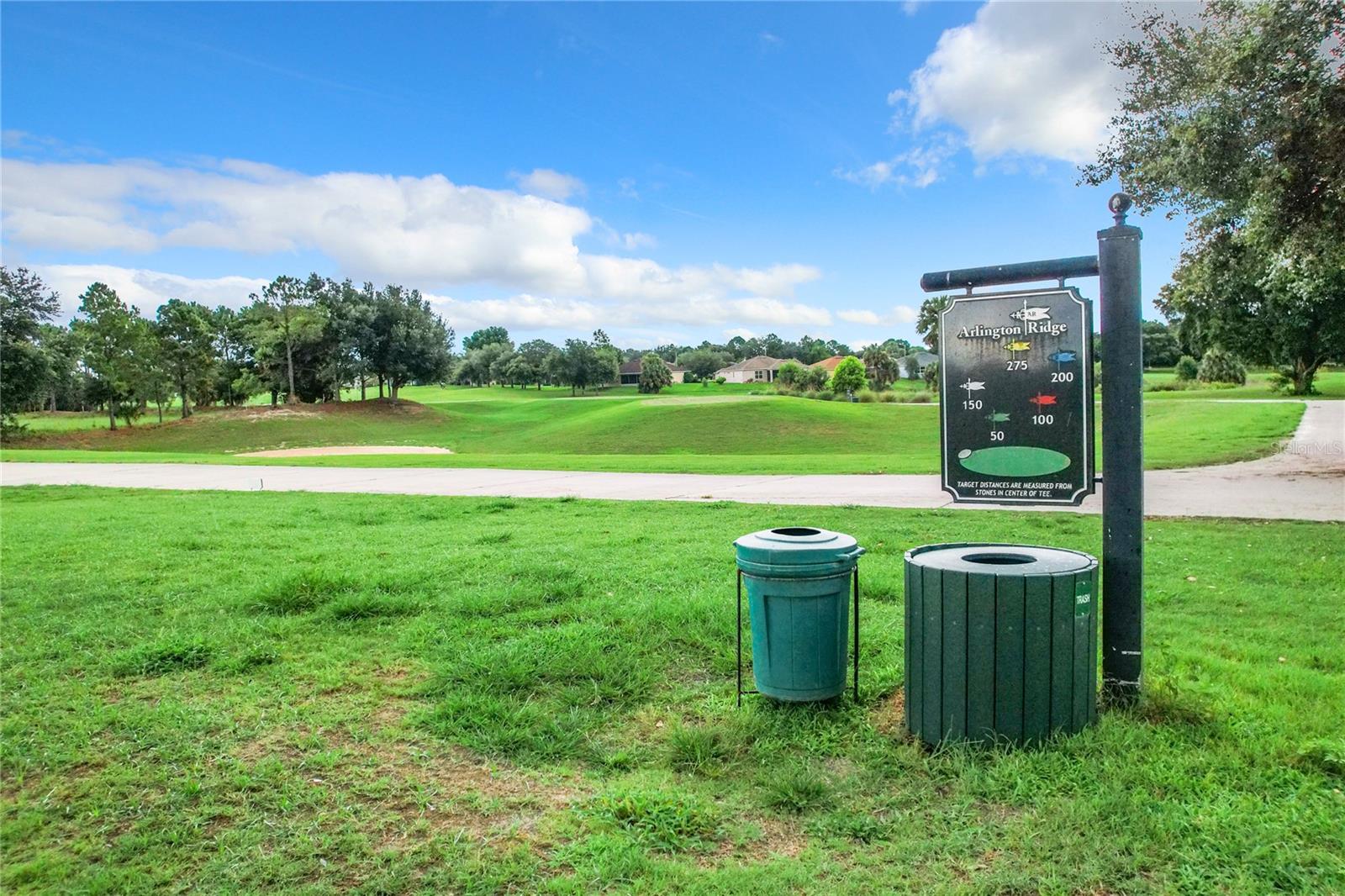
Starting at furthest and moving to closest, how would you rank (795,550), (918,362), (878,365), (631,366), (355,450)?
1. (918,362)
2. (631,366)
3. (878,365)
4. (355,450)
5. (795,550)

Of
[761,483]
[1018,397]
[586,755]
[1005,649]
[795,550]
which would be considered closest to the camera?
[1005,649]

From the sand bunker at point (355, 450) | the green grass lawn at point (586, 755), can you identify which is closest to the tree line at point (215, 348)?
the sand bunker at point (355, 450)

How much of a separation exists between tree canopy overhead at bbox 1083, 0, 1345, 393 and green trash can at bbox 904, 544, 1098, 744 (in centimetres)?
902

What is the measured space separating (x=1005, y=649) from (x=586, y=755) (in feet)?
6.37

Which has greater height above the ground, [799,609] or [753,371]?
[753,371]

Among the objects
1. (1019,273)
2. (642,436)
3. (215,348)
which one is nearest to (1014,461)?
(1019,273)

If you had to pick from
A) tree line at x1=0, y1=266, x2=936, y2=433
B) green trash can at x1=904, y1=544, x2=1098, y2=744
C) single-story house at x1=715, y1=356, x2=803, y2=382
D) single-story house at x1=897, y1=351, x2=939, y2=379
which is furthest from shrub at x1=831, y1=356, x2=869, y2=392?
green trash can at x1=904, y1=544, x2=1098, y2=744

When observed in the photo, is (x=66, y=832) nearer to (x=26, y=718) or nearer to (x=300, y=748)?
(x=300, y=748)

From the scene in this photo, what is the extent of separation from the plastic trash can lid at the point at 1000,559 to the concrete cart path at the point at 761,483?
564cm

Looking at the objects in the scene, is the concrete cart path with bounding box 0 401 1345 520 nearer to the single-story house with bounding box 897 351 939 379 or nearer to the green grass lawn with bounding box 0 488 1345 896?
the green grass lawn with bounding box 0 488 1345 896

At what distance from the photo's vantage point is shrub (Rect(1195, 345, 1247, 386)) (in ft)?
201

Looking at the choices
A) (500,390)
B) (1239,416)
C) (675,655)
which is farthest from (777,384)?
(675,655)

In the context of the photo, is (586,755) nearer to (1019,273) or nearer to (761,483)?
(1019,273)

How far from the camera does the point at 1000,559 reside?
4027mm
